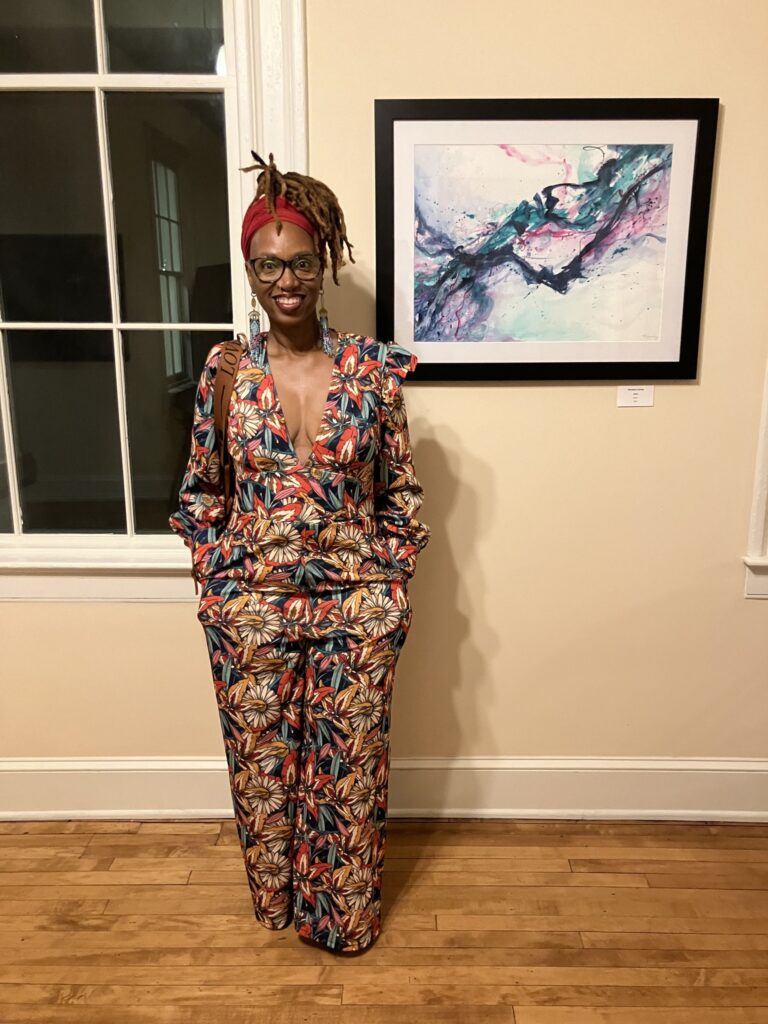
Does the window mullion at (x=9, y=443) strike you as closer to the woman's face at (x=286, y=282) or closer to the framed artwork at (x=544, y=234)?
the woman's face at (x=286, y=282)

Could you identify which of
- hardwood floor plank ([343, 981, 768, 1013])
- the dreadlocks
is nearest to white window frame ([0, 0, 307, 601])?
the dreadlocks

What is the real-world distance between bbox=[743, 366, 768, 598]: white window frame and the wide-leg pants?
1019 mm

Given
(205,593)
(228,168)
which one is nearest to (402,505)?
(205,593)

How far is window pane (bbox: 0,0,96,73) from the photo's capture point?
179cm

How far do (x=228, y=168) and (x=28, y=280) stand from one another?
59 cm

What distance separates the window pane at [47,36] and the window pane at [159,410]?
646 mm

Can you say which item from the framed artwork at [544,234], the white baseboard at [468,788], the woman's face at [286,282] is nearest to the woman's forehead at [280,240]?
the woman's face at [286,282]

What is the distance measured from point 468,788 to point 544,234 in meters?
1.49

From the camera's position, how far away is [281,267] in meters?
1.42

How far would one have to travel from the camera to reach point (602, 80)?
1.74 metres

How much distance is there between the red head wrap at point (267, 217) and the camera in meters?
1.42

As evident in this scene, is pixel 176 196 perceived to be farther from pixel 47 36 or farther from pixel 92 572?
pixel 92 572

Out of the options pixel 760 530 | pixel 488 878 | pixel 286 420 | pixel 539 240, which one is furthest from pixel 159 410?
pixel 760 530

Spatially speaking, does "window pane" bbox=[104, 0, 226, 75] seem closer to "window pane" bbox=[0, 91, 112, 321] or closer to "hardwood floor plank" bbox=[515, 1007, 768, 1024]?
"window pane" bbox=[0, 91, 112, 321]
